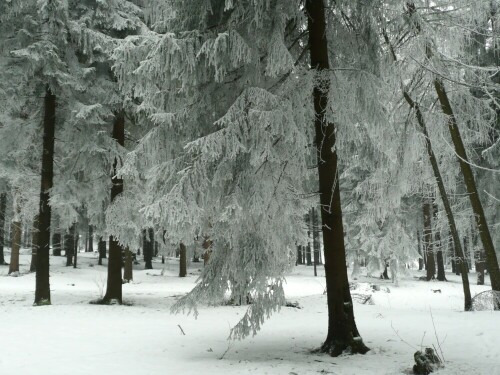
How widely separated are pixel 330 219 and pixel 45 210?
939 cm

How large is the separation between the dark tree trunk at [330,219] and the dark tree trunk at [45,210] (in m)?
8.74

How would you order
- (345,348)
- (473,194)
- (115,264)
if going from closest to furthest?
(345,348)
(473,194)
(115,264)

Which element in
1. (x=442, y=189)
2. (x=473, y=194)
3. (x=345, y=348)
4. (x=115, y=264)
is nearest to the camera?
(x=345, y=348)

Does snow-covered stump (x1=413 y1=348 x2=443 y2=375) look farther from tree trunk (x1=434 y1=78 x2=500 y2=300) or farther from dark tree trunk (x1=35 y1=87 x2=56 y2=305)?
dark tree trunk (x1=35 y1=87 x2=56 y2=305)

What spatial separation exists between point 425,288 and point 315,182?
53.8 feet

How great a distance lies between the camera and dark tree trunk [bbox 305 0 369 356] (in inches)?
236

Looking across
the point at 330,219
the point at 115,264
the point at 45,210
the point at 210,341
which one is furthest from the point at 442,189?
the point at 45,210

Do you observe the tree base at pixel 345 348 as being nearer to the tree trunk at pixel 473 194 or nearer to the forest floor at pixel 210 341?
the forest floor at pixel 210 341

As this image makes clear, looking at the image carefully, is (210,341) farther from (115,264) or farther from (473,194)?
(473,194)

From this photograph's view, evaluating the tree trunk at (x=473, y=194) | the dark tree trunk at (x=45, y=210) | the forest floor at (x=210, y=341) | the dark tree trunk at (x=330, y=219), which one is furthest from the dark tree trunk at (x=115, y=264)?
the tree trunk at (x=473, y=194)

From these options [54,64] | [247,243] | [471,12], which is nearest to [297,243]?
[247,243]

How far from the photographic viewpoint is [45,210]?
1204 centimetres

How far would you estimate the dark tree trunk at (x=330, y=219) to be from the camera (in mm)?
5988

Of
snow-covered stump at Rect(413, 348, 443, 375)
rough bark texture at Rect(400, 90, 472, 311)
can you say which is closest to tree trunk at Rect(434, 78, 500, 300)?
rough bark texture at Rect(400, 90, 472, 311)
